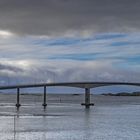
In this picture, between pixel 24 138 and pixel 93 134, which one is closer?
pixel 24 138

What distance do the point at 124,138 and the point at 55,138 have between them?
32.3 ft

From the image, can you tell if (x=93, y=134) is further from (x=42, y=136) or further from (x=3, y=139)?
(x=3, y=139)

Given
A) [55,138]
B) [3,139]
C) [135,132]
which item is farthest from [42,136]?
[135,132]

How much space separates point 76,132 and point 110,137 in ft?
32.8

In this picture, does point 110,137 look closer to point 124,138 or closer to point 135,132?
point 124,138

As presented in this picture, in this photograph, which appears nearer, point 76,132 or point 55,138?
point 55,138

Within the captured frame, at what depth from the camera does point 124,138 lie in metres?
75.6

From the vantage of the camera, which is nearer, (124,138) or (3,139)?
(3,139)

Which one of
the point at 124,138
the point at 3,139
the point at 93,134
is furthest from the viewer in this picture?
the point at 93,134

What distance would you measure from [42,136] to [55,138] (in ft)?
10.6

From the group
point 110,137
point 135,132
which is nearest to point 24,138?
point 110,137

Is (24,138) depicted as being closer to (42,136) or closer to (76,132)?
(42,136)

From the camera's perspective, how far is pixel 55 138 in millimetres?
75062

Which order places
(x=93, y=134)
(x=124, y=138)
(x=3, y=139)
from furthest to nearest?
(x=93, y=134)
(x=124, y=138)
(x=3, y=139)
